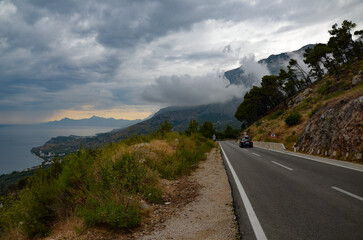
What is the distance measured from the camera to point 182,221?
408 centimetres

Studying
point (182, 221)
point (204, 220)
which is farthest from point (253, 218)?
point (182, 221)

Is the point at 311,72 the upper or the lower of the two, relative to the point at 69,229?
upper

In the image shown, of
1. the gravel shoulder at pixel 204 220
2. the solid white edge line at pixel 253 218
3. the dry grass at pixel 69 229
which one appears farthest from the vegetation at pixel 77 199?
the solid white edge line at pixel 253 218

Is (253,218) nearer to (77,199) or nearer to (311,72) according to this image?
(77,199)

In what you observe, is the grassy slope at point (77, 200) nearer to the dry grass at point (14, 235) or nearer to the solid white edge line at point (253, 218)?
the dry grass at point (14, 235)

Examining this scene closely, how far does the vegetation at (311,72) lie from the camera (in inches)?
1634

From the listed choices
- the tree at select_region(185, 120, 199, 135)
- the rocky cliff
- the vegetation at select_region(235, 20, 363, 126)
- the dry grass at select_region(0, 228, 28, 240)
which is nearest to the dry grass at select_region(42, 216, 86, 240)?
the dry grass at select_region(0, 228, 28, 240)

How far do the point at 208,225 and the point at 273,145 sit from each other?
72.4ft

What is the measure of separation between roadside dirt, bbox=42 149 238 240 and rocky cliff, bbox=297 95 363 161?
9442mm

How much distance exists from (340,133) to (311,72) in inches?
2317

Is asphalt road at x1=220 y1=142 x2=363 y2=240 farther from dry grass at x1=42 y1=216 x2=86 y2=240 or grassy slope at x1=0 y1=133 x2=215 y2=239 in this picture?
dry grass at x1=42 y1=216 x2=86 y2=240

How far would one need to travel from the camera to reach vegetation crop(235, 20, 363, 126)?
41500 millimetres

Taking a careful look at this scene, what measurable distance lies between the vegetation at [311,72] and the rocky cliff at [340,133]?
13720mm

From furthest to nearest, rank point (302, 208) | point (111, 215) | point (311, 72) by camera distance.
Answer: point (311, 72) → point (302, 208) → point (111, 215)
